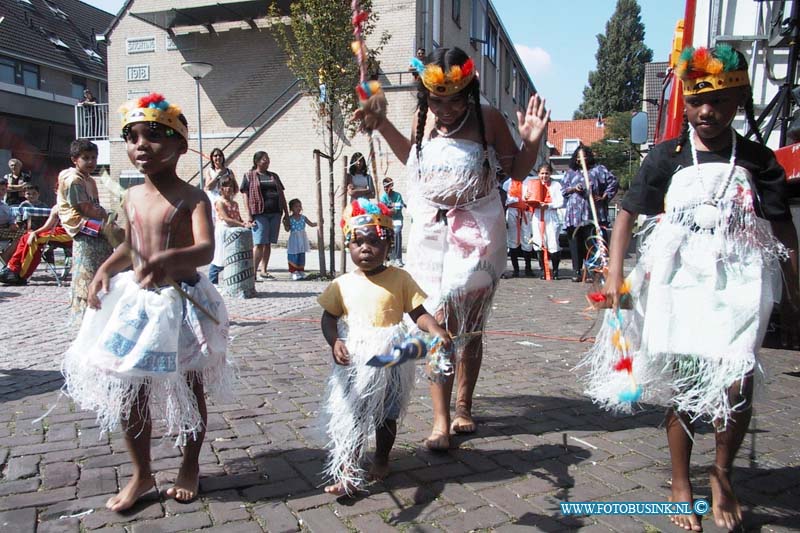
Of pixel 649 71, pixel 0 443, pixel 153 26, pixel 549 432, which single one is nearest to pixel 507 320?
pixel 549 432

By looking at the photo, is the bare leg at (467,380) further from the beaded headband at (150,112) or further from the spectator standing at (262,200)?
the spectator standing at (262,200)

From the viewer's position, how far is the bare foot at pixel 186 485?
2.65 metres

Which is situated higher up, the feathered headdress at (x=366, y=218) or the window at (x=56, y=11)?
the window at (x=56, y=11)

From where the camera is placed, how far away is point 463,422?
3502 mm

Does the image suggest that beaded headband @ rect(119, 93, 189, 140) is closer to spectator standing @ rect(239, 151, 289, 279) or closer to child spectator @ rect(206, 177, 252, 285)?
child spectator @ rect(206, 177, 252, 285)

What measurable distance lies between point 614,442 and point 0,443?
10.5 feet

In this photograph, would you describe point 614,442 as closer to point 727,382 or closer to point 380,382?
point 727,382

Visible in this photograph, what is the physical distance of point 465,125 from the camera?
10.8 ft

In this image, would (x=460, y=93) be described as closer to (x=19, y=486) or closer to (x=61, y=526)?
(x=61, y=526)

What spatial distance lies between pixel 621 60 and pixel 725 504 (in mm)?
72447

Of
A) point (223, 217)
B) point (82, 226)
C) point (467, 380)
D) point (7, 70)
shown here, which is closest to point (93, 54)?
point (7, 70)

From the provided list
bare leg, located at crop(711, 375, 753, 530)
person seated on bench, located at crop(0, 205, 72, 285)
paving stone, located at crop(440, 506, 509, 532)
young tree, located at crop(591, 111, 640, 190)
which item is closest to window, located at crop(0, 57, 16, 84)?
person seated on bench, located at crop(0, 205, 72, 285)

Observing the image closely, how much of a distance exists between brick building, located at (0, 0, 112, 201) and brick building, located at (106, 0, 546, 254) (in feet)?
38.8

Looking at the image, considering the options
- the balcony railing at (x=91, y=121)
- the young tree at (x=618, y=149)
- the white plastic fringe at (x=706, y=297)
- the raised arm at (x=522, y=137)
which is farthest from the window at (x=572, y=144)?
the young tree at (x=618, y=149)
